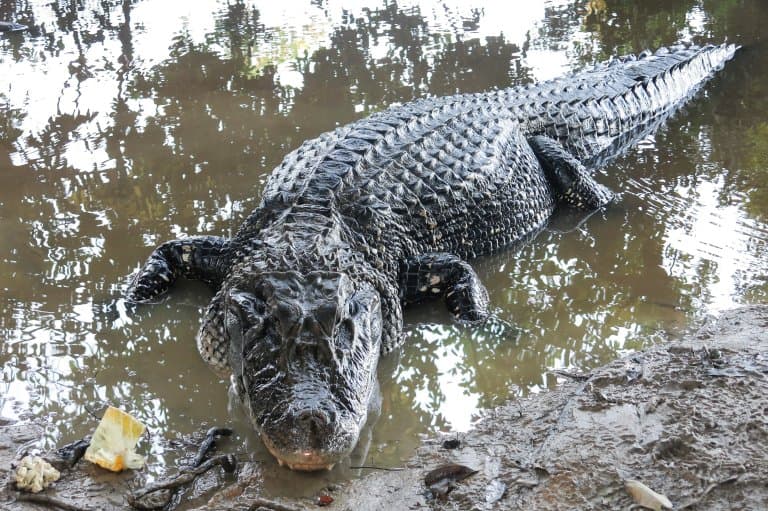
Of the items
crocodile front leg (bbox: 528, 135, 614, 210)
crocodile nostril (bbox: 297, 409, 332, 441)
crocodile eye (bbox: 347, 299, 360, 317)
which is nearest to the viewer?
crocodile nostril (bbox: 297, 409, 332, 441)

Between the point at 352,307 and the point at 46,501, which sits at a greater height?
the point at 352,307

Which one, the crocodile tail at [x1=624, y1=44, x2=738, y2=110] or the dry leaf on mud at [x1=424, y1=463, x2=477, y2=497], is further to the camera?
the crocodile tail at [x1=624, y1=44, x2=738, y2=110]

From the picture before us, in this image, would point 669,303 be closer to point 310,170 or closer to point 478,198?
point 478,198

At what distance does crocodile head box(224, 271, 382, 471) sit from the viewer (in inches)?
103

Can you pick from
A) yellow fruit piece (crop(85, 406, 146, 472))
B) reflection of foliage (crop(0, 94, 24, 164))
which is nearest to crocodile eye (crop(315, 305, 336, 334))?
yellow fruit piece (crop(85, 406, 146, 472))

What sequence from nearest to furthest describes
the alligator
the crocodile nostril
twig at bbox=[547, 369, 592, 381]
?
the crocodile nostril < the alligator < twig at bbox=[547, 369, 592, 381]

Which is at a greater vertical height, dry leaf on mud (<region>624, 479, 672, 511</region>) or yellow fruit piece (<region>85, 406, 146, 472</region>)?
dry leaf on mud (<region>624, 479, 672, 511</region>)

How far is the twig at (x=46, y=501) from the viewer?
8.87 ft

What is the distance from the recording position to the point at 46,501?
273 centimetres

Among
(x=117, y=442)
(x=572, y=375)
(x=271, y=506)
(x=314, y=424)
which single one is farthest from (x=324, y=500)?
(x=572, y=375)

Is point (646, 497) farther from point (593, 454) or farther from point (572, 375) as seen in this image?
point (572, 375)

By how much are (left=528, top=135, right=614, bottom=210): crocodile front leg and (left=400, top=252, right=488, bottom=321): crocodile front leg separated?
1.55 metres

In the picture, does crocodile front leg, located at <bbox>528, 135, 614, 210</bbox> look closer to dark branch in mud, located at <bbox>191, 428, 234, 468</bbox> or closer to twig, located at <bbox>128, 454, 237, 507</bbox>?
dark branch in mud, located at <bbox>191, 428, 234, 468</bbox>

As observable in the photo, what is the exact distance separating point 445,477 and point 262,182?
11.2ft
